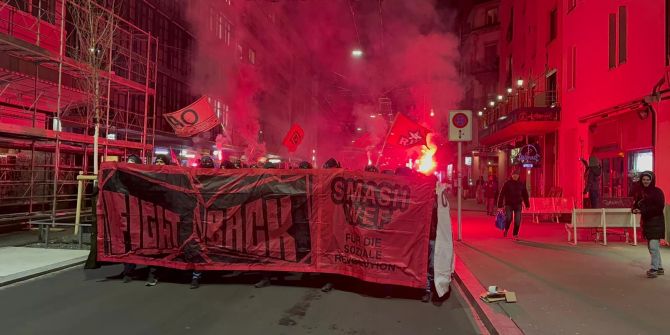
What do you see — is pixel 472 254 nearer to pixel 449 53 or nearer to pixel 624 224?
pixel 624 224

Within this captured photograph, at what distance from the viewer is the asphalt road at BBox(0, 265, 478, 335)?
14.6 feet

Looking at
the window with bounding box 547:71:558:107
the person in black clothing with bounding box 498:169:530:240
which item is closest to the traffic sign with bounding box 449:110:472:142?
the person in black clothing with bounding box 498:169:530:240

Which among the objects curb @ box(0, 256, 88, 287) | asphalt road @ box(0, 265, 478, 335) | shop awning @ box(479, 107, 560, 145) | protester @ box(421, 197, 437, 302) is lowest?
asphalt road @ box(0, 265, 478, 335)

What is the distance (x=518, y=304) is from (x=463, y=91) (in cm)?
3547

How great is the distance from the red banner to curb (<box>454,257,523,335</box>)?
78cm

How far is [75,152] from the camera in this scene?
1275cm

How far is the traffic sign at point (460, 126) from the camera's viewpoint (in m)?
9.73

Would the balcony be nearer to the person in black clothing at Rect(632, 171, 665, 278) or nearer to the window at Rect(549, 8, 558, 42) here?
the window at Rect(549, 8, 558, 42)

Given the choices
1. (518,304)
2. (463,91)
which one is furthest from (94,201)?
(463,91)

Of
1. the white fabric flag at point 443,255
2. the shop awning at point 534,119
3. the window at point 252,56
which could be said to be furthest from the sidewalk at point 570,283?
the window at point 252,56

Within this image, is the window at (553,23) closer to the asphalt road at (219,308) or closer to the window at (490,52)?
the asphalt road at (219,308)

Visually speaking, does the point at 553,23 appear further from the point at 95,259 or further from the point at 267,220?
the point at 95,259

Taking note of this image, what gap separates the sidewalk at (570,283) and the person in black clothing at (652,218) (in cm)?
22

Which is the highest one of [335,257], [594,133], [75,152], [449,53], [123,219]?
[449,53]
